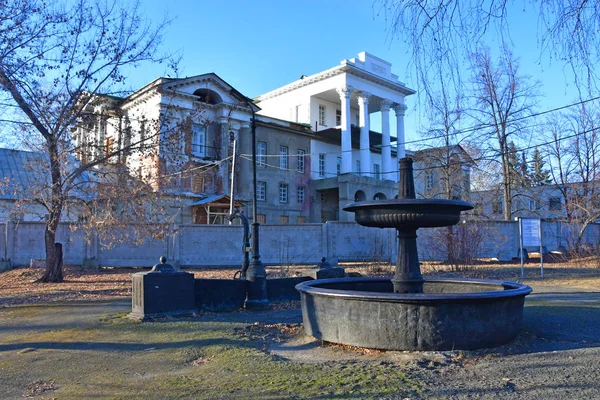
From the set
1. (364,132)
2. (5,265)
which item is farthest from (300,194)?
(5,265)

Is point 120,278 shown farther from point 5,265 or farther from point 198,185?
point 198,185

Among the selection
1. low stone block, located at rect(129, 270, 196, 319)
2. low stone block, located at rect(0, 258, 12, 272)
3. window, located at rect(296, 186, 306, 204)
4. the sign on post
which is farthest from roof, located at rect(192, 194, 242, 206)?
low stone block, located at rect(129, 270, 196, 319)

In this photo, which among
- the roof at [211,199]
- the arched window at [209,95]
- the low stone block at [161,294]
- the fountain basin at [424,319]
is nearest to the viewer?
the fountain basin at [424,319]

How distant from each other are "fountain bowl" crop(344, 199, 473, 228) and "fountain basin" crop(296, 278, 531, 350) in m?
1.26

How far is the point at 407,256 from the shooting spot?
795 centimetres

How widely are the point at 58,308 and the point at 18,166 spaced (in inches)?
1246

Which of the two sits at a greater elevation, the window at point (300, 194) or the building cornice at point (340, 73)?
the building cornice at point (340, 73)

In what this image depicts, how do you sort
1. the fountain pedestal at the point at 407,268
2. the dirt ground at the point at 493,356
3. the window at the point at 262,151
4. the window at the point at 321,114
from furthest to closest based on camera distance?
the window at the point at 321,114, the window at the point at 262,151, the fountain pedestal at the point at 407,268, the dirt ground at the point at 493,356

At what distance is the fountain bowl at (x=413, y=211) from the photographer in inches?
286

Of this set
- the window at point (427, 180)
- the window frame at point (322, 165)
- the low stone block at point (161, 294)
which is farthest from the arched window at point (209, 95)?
the low stone block at point (161, 294)

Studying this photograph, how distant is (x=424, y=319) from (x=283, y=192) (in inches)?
Answer: 1712

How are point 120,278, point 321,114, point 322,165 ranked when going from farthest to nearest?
point 321,114, point 322,165, point 120,278

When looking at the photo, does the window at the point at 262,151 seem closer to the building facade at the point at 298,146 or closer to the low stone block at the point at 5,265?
the building facade at the point at 298,146

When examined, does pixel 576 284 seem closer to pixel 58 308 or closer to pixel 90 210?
pixel 58 308
